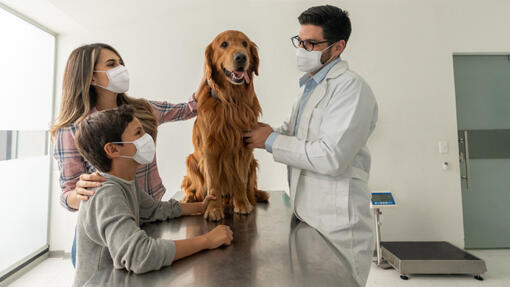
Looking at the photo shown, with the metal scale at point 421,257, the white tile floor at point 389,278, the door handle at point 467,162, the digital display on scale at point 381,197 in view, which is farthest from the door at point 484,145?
the digital display on scale at point 381,197

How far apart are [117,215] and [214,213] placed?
513 millimetres

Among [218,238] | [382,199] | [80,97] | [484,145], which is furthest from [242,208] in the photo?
[484,145]

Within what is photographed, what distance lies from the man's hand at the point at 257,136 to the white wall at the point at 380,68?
228 centimetres

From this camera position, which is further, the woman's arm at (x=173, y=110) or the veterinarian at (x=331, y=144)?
the woman's arm at (x=173, y=110)

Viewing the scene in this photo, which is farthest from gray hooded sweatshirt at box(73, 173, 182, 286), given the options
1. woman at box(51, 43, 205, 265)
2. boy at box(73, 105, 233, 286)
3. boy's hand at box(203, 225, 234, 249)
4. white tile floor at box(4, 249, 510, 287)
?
white tile floor at box(4, 249, 510, 287)

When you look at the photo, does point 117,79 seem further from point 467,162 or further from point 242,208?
point 467,162

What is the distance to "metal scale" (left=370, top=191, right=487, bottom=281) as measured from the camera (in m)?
2.91

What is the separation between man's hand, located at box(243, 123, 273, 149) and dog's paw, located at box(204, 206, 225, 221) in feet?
1.12

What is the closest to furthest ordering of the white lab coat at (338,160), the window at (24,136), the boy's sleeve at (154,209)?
1. the white lab coat at (338,160)
2. the boy's sleeve at (154,209)
3. the window at (24,136)

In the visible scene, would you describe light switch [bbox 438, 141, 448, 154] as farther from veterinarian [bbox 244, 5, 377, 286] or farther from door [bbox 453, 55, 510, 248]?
veterinarian [bbox 244, 5, 377, 286]

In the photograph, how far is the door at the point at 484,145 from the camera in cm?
377

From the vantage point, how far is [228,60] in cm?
121

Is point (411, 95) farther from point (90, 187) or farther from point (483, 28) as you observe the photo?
point (90, 187)

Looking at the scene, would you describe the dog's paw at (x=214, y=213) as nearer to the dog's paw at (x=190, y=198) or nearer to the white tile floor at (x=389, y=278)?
the dog's paw at (x=190, y=198)
